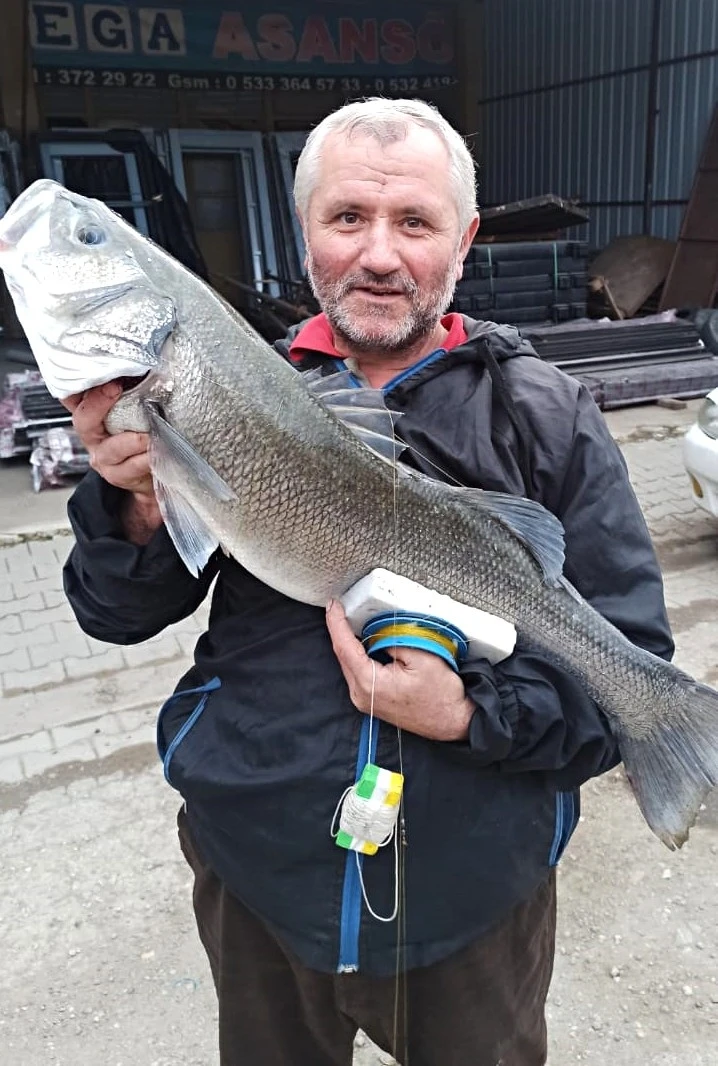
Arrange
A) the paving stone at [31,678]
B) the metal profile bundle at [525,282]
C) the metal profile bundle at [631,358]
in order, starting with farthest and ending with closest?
the metal profile bundle at [525,282] < the metal profile bundle at [631,358] < the paving stone at [31,678]

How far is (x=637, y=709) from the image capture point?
5.29 feet

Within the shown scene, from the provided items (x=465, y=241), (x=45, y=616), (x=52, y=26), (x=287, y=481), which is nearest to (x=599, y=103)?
(x=52, y=26)

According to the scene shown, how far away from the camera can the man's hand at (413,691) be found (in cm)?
145

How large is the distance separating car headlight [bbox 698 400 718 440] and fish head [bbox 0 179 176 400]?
15.1 ft

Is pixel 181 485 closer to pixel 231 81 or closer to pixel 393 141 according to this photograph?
pixel 393 141

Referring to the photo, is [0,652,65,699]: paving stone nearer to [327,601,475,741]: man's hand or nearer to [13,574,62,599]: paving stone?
[13,574,62,599]: paving stone

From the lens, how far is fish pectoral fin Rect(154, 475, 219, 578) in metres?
1.54

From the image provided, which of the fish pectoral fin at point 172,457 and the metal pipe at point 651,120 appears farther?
the metal pipe at point 651,120

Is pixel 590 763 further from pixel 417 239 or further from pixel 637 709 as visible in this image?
pixel 417 239

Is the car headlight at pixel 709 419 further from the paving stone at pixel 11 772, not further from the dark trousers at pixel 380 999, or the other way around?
the paving stone at pixel 11 772

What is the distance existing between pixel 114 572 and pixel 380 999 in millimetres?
954

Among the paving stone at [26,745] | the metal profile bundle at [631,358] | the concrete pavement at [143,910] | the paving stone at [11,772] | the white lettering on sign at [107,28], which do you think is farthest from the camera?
the white lettering on sign at [107,28]

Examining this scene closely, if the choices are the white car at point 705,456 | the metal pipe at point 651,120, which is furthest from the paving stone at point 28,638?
the metal pipe at point 651,120

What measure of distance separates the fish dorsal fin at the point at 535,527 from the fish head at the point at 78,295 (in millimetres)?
663
